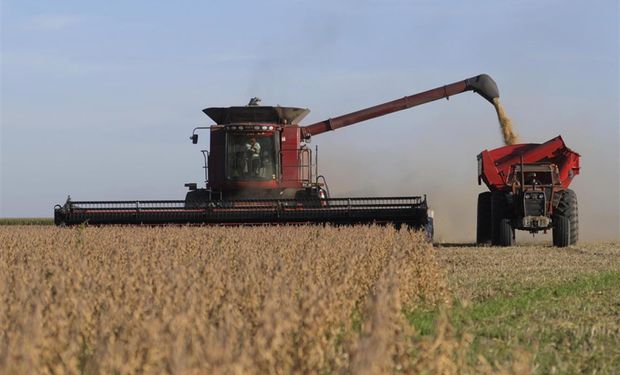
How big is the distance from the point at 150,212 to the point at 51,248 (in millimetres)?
7276

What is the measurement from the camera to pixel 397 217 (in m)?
17.7

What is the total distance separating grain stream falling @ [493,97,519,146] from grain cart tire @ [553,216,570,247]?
277 cm

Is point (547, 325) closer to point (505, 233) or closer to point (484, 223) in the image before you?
point (505, 233)

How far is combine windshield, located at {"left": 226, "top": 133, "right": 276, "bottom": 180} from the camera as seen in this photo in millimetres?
19000

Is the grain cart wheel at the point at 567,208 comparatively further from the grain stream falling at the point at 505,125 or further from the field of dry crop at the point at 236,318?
the field of dry crop at the point at 236,318

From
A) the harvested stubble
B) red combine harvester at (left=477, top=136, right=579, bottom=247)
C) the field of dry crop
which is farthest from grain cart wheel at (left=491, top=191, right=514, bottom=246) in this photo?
the harvested stubble

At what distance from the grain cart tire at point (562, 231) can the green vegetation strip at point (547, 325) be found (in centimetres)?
801

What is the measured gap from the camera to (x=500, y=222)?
64.2 feet

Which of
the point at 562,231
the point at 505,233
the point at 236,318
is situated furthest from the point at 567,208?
the point at 236,318

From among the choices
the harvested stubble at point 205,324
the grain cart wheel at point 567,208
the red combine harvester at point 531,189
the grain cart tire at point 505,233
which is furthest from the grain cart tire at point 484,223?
the harvested stubble at point 205,324

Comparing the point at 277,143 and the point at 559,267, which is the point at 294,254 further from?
the point at 277,143

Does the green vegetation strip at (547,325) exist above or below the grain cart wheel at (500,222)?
below

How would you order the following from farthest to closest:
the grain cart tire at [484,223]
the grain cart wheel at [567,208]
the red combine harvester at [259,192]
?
the grain cart tire at [484,223] → the grain cart wheel at [567,208] → the red combine harvester at [259,192]

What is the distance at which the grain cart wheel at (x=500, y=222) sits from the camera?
64.0ft
